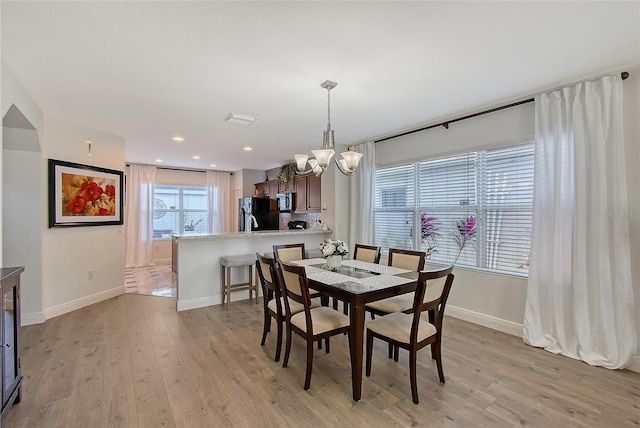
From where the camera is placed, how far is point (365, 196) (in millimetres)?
Answer: 4914

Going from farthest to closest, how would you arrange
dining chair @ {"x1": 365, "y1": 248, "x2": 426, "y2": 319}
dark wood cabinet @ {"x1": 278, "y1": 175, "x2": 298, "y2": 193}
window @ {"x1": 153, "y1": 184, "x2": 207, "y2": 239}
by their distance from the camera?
window @ {"x1": 153, "y1": 184, "x2": 207, "y2": 239}
dark wood cabinet @ {"x1": 278, "y1": 175, "x2": 298, "y2": 193}
dining chair @ {"x1": 365, "y1": 248, "x2": 426, "y2": 319}

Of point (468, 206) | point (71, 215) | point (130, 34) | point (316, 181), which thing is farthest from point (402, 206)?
→ point (71, 215)

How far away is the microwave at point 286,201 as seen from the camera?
22.2ft

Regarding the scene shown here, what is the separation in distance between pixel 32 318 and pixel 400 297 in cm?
431

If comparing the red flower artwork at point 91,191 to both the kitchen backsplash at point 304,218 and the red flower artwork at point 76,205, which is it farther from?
the kitchen backsplash at point 304,218

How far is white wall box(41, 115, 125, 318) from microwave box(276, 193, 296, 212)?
319 cm

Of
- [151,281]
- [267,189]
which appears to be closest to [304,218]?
[267,189]

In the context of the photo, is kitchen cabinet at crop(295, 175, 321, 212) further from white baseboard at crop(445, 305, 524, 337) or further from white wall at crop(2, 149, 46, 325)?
white wall at crop(2, 149, 46, 325)

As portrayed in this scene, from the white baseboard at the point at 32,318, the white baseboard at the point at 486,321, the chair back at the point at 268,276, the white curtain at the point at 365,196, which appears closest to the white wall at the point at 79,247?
the white baseboard at the point at 32,318

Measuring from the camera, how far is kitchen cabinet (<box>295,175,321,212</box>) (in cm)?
619

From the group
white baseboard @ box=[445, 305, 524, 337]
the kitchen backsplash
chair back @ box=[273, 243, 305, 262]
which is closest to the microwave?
→ the kitchen backsplash

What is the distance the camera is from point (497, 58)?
7.75 feet

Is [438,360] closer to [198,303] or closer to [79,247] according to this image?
[198,303]

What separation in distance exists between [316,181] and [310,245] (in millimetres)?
1537
